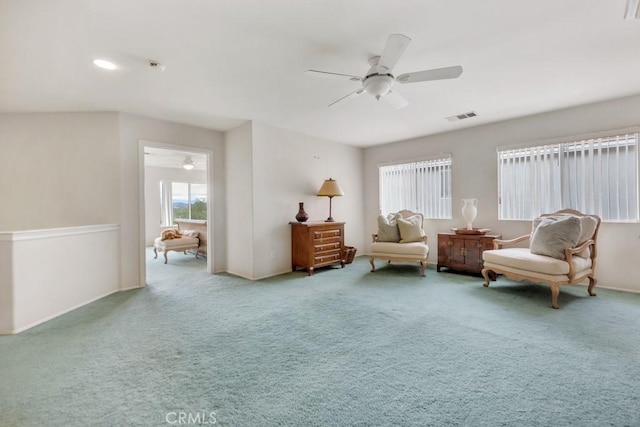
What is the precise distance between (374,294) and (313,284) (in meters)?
0.92

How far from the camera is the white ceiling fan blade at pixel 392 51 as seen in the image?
1.89 metres

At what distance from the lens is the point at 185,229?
655cm

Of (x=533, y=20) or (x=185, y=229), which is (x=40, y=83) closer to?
(x=185, y=229)

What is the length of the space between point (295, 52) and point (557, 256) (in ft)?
11.6

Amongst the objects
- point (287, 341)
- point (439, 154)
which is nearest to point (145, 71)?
point (287, 341)

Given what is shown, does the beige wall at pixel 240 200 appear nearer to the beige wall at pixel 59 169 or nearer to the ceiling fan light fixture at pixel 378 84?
the beige wall at pixel 59 169

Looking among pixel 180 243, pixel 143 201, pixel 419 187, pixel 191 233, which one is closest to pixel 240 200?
pixel 143 201

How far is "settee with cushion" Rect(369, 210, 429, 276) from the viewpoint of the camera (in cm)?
439

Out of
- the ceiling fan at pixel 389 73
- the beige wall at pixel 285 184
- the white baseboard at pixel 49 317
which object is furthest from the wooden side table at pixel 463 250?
the white baseboard at pixel 49 317

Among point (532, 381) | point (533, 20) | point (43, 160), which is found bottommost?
point (532, 381)

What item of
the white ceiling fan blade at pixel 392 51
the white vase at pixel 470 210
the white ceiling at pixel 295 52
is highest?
the white ceiling at pixel 295 52

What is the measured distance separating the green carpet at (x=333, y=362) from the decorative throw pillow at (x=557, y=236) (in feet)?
1.84

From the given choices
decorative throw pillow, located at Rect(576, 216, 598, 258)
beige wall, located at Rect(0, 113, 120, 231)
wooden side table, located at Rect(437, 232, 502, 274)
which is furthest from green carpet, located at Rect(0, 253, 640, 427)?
beige wall, located at Rect(0, 113, 120, 231)

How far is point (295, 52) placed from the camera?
237 cm
